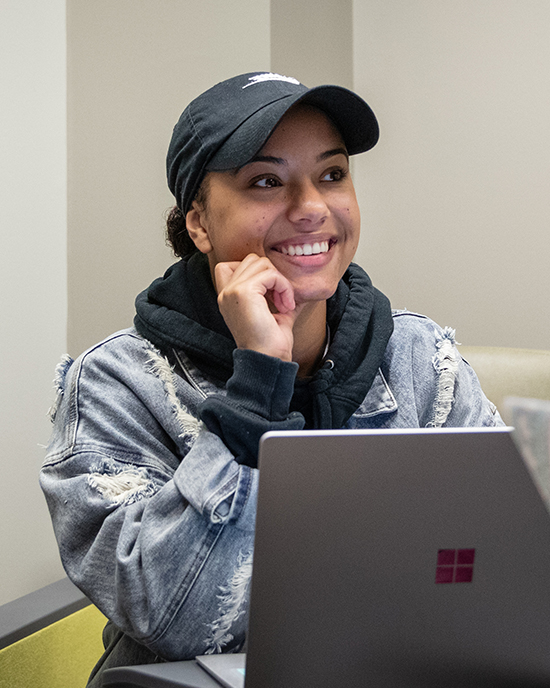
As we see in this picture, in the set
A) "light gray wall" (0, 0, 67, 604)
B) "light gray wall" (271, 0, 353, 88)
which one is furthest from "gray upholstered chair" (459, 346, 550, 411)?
"light gray wall" (271, 0, 353, 88)

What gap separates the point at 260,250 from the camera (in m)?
1.09

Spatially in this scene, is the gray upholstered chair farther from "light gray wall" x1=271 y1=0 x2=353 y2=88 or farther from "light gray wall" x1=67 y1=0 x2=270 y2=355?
"light gray wall" x1=271 y1=0 x2=353 y2=88

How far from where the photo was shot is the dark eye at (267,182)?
1.07 meters

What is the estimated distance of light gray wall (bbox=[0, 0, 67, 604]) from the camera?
146 centimetres

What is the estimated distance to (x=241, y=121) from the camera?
103cm

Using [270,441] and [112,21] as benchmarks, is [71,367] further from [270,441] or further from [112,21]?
[112,21]

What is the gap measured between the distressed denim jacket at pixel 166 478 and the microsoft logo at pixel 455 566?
0.35 metres

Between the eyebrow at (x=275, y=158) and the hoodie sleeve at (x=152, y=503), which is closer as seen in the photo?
the hoodie sleeve at (x=152, y=503)

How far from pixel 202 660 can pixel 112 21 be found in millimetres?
1442

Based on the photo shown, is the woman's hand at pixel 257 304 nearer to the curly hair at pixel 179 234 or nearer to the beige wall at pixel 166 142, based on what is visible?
the curly hair at pixel 179 234

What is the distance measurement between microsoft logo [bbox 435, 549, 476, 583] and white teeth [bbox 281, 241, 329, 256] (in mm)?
630

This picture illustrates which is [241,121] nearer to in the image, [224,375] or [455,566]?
[224,375]

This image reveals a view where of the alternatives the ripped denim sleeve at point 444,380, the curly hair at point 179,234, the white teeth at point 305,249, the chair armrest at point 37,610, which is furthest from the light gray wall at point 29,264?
the ripped denim sleeve at point 444,380

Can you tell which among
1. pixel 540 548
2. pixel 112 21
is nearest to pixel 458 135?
pixel 112 21
